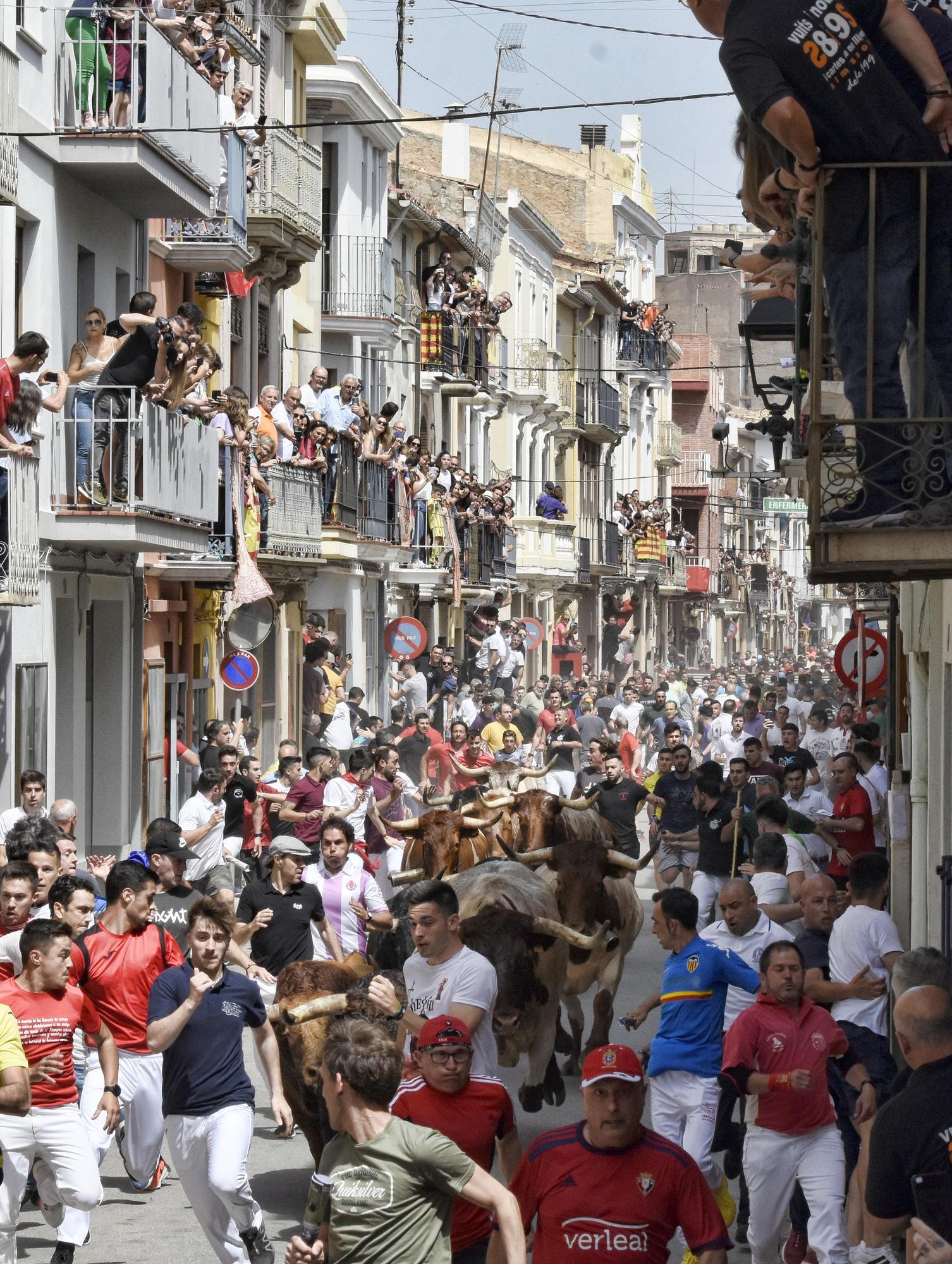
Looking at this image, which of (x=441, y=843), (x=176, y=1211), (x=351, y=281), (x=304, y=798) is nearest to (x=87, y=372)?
(x=304, y=798)

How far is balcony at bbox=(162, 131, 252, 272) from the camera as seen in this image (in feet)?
81.1

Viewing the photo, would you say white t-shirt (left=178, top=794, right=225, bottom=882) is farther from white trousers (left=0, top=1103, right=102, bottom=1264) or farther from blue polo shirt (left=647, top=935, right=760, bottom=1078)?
blue polo shirt (left=647, top=935, right=760, bottom=1078)

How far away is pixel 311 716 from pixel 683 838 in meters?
11.1

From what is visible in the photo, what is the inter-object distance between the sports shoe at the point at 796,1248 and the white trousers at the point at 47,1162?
2974 mm

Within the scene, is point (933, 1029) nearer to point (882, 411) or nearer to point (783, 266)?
point (882, 411)

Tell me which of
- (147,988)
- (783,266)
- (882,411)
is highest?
(783,266)

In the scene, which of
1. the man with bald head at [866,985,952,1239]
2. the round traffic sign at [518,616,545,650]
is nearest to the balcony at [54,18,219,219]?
the man with bald head at [866,985,952,1239]

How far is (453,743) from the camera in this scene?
23797 millimetres

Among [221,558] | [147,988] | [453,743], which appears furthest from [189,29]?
[147,988]

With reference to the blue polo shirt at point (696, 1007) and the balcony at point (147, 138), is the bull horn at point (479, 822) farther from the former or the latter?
the balcony at point (147, 138)

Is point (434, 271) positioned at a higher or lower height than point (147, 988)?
higher

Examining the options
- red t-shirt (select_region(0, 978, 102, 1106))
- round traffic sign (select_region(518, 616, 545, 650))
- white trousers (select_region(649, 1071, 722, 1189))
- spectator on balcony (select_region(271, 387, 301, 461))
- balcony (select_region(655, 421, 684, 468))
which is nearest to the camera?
red t-shirt (select_region(0, 978, 102, 1106))

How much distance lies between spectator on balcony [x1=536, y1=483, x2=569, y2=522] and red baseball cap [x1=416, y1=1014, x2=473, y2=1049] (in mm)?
50022

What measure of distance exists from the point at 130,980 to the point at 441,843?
14.3 ft
